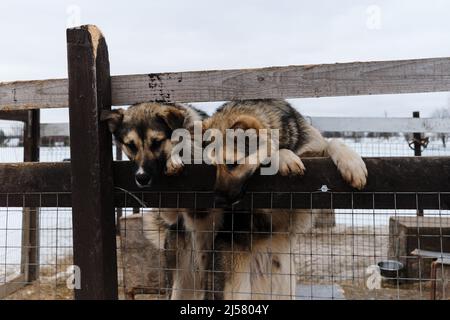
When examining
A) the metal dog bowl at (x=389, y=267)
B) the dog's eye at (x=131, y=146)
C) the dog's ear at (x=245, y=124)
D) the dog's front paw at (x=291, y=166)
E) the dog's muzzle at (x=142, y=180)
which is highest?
the dog's ear at (x=245, y=124)

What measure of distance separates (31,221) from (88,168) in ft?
15.7

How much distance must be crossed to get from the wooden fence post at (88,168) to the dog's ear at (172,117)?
1591mm

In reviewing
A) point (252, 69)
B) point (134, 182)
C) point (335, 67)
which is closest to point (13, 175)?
point (134, 182)

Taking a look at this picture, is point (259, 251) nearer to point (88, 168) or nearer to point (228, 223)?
point (228, 223)

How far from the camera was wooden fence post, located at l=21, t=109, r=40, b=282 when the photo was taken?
5.96 meters

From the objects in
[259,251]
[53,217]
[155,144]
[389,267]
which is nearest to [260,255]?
[259,251]

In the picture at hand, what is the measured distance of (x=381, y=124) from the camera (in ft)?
26.3

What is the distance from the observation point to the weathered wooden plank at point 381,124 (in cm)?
764

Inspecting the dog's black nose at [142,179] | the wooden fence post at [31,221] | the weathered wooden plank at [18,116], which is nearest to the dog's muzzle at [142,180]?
the dog's black nose at [142,179]

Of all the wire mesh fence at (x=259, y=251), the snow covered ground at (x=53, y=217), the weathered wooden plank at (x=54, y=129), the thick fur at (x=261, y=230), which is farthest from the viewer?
the weathered wooden plank at (x=54, y=129)

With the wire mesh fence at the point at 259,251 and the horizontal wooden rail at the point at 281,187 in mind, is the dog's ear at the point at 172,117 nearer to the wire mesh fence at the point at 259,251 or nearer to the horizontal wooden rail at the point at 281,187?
the wire mesh fence at the point at 259,251

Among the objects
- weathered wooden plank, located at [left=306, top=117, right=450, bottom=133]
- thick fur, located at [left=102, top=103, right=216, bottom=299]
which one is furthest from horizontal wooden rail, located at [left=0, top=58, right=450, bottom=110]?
weathered wooden plank, located at [left=306, top=117, right=450, bottom=133]
